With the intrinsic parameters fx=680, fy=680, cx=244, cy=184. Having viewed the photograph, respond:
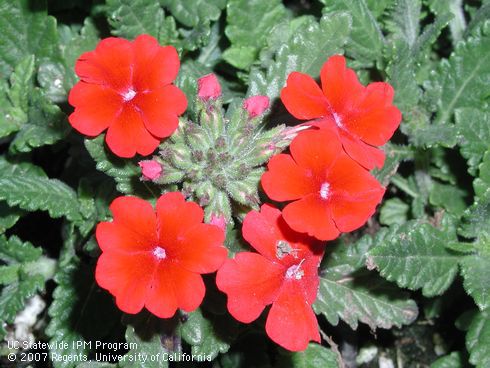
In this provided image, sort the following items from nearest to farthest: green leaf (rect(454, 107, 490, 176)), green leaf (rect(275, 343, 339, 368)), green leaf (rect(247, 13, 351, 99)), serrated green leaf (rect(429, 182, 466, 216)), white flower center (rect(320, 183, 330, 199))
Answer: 1. white flower center (rect(320, 183, 330, 199))
2. green leaf (rect(247, 13, 351, 99))
3. green leaf (rect(454, 107, 490, 176))
4. green leaf (rect(275, 343, 339, 368))
5. serrated green leaf (rect(429, 182, 466, 216))

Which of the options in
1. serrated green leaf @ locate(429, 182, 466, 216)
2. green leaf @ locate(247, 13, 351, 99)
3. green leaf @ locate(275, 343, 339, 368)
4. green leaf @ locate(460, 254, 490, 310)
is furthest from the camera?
serrated green leaf @ locate(429, 182, 466, 216)

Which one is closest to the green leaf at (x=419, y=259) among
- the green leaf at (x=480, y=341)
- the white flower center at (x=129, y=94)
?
the green leaf at (x=480, y=341)

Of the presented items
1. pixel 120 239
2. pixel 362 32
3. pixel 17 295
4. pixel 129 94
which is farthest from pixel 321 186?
pixel 17 295

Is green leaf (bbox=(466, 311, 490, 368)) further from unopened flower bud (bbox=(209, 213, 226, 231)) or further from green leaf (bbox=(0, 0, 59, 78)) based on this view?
green leaf (bbox=(0, 0, 59, 78))

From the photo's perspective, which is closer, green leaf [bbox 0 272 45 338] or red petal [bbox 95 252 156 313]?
red petal [bbox 95 252 156 313]

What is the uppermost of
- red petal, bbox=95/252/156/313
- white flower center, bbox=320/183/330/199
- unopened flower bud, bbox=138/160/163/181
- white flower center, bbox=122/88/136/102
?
white flower center, bbox=320/183/330/199

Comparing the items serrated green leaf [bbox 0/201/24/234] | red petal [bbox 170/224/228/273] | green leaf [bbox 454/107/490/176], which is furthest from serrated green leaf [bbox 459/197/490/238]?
Answer: serrated green leaf [bbox 0/201/24/234]

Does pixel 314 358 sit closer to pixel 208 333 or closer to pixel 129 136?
pixel 208 333
